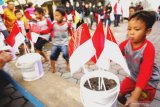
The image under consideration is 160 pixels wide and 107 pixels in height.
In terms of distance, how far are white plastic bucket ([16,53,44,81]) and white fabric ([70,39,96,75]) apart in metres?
1.07

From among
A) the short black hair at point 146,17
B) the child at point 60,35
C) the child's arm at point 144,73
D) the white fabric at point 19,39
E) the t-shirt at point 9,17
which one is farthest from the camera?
the t-shirt at point 9,17

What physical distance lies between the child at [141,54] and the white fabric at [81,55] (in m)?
0.53

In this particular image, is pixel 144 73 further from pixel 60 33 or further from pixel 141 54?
pixel 60 33

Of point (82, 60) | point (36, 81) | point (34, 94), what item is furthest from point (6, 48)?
point (82, 60)

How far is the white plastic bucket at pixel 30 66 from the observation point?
2.26 m

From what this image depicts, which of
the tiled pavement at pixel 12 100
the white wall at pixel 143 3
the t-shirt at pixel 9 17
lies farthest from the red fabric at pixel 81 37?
the white wall at pixel 143 3

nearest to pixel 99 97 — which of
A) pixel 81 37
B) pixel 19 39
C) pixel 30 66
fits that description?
pixel 81 37

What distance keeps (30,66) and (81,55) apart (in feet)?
3.78

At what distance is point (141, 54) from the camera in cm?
176

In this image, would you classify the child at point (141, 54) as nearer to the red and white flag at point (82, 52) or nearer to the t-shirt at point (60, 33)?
the red and white flag at point (82, 52)

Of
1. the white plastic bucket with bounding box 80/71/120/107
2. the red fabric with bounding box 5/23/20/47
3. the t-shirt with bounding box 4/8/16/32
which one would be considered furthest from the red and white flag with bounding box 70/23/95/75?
the t-shirt with bounding box 4/8/16/32

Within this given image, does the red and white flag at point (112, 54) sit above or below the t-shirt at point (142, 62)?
above

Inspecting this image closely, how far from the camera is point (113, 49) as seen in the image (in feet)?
4.18

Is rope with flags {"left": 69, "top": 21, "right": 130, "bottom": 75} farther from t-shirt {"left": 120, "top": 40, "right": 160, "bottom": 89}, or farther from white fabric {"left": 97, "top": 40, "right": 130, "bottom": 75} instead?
t-shirt {"left": 120, "top": 40, "right": 160, "bottom": 89}
